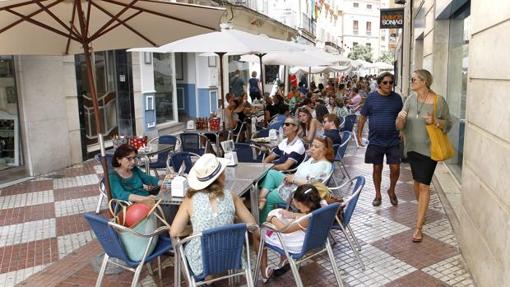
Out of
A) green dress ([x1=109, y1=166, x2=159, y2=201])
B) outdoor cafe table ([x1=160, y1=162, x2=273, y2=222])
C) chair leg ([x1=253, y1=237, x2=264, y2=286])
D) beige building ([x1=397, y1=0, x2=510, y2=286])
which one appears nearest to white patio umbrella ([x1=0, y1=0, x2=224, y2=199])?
green dress ([x1=109, y1=166, x2=159, y2=201])

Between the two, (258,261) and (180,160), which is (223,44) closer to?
(180,160)

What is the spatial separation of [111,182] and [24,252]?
4.48 feet

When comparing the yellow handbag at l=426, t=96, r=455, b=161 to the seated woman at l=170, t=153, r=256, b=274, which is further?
the yellow handbag at l=426, t=96, r=455, b=161

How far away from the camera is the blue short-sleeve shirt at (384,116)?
561 cm

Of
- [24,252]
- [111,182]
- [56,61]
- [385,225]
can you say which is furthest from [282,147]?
[56,61]

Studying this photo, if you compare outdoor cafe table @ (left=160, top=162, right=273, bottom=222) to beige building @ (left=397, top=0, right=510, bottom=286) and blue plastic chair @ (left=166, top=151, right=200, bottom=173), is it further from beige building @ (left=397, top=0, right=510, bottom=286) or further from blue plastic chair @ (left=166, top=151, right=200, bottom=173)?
beige building @ (left=397, top=0, right=510, bottom=286)

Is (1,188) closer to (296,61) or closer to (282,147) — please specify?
(282,147)

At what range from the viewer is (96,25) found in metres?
4.46

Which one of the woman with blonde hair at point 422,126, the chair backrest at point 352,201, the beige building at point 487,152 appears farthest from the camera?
the woman with blonde hair at point 422,126

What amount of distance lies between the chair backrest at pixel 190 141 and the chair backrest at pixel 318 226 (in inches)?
149

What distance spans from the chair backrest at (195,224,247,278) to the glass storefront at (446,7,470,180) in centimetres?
464

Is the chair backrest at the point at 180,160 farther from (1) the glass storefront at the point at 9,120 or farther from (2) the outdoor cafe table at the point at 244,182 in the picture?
(1) the glass storefront at the point at 9,120

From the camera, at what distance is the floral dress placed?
10.3ft

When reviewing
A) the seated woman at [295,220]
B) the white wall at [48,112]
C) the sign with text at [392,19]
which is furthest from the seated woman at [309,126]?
the sign with text at [392,19]
